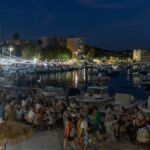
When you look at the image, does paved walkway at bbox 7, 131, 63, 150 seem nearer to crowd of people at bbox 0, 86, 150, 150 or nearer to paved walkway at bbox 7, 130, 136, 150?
paved walkway at bbox 7, 130, 136, 150

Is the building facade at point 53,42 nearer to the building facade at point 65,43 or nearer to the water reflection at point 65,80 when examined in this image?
the building facade at point 65,43

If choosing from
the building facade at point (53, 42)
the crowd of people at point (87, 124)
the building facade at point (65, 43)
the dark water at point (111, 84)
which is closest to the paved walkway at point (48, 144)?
the crowd of people at point (87, 124)

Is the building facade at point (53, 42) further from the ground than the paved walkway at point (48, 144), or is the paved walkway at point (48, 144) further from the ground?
the building facade at point (53, 42)

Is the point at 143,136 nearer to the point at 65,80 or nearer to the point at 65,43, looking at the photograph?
the point at 65,80

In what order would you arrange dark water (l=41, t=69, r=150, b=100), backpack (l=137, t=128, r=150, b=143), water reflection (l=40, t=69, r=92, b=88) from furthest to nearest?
1. water reflection (l=40, t=69, r=92, b=88)
2. dark water (l=41, t=69, r=150, b=100)
3. backpack (l=137, t=128, r=150, b=143)

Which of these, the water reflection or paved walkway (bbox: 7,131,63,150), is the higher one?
the water reflection

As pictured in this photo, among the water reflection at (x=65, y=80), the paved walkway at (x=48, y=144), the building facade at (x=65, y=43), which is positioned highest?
the building facade at (x=65, y=43)

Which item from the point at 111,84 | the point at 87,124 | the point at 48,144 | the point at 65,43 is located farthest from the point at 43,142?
the point at 65,43

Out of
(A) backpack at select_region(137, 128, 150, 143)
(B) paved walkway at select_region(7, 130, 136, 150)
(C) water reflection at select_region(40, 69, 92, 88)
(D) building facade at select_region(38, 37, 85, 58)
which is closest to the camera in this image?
(A) backpack at select_region(137, 128, 150, 143)

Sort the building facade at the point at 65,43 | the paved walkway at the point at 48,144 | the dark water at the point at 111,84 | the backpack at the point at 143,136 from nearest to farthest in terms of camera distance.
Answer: the backpack at the point at 143,136
the paved walkway at the point at 48,144
the dark water at the point at 111,84
the building facade at the point at 65,43

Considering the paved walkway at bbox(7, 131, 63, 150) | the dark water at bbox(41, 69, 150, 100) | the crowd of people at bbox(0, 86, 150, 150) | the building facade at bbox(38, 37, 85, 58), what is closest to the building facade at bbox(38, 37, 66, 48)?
the building facade at bbox(38, 37, 85, 58)

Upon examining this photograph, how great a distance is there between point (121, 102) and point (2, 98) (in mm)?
8526

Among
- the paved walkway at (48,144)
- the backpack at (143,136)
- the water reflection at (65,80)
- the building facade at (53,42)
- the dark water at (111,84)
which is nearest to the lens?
the backpack at (143,136)

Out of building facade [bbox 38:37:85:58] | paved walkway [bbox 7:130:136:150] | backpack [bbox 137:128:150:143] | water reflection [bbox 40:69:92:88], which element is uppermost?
building facade [bbox 38:37:85:58]
